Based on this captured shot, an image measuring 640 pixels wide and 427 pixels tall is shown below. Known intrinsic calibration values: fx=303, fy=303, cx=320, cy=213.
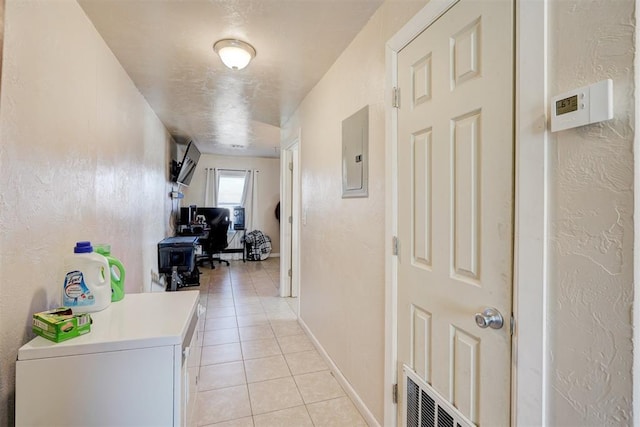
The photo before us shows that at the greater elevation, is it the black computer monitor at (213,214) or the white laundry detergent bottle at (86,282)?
the black computer monitor at (213,214)

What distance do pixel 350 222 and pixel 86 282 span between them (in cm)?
140

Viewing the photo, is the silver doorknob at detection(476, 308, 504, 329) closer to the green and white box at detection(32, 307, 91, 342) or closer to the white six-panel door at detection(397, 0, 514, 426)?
the white six-panel door at detection(397, 0, 514, 426)

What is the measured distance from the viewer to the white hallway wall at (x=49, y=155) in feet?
3.53

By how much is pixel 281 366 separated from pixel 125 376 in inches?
61.6

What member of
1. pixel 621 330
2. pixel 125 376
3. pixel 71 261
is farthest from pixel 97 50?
pixel 621 330

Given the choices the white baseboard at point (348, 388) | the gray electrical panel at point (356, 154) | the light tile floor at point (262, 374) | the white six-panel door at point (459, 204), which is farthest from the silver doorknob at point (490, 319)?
the light tile floor at point (262, 374)

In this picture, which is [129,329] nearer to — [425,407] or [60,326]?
[60,326]

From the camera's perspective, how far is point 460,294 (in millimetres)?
1083

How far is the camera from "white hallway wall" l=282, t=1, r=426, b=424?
1.63 metres

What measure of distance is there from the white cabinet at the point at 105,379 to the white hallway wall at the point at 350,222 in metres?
1.02

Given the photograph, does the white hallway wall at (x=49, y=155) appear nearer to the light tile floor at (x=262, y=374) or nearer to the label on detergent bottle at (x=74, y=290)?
the label on detergent bottle at (x=74, y=290)

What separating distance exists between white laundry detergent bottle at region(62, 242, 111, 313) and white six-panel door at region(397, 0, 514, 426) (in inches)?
52.1

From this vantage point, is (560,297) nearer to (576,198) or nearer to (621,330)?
(621,330)

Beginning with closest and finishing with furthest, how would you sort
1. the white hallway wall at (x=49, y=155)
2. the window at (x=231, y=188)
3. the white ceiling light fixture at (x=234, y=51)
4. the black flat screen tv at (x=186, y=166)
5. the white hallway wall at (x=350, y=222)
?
the white hallway wall at (x=49, y=155)
the white hallway wall at (x=350, y=222)
the white ceiling light fixture at (x=234, y=51)
the black flat screen tv at (x=186, y=166)
the window at (x=231, y=188)
